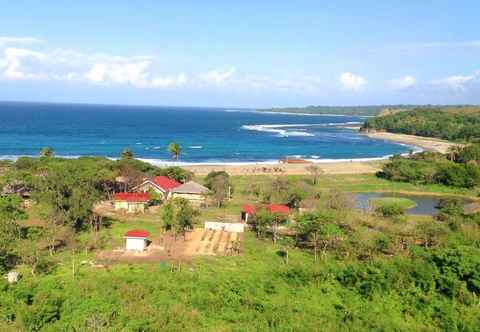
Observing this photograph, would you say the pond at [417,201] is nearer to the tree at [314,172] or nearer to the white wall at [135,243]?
the tree at [314,172]

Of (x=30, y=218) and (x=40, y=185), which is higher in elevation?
(x=40, y=185)

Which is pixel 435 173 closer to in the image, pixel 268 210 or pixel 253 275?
pixel 268 210

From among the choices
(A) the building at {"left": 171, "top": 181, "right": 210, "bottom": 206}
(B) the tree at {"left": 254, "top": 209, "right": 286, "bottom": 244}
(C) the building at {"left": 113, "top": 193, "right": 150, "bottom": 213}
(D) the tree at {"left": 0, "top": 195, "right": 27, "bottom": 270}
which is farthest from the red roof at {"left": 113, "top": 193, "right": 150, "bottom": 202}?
(B) the tree at {"left": 254, "top": 209, "right": 286, "bottom": 244}

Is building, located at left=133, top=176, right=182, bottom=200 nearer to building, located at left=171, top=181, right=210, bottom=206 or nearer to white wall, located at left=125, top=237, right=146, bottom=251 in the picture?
building, located at left=171, top=181, right=210, bottom=206

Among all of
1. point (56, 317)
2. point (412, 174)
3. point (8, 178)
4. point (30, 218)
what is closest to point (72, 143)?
point (8, 178)

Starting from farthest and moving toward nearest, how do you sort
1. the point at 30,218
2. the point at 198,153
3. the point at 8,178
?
1. the point at 198,153
2. the point at 8,178
3. the point at 30,218

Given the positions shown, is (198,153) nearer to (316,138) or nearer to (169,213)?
(316,138)

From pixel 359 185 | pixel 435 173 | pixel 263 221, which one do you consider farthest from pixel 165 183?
pixel 435 173
